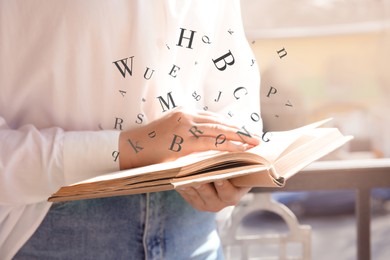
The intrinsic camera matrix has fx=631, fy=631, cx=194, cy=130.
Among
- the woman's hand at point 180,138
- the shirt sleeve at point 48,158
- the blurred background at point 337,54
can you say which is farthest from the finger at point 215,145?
the blurred background at point 337,54

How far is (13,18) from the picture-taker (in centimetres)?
85

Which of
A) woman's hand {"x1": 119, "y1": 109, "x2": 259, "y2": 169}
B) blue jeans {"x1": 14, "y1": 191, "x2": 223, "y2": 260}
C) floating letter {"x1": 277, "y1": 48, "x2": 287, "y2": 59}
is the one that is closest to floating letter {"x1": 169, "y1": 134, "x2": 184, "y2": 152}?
woman's hand {"x1": 119, "y1": 109, "x2": 259, "y2": 169}

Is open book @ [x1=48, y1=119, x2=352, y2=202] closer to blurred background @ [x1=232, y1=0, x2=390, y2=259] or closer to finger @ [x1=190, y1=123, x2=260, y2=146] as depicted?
finger @ [x1=190, y1=123, x2=260, y2=146]

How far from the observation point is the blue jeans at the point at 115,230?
87 centimetres

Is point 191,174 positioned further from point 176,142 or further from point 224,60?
point 224,60

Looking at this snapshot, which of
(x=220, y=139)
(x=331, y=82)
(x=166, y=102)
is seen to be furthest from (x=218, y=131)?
(x=331, y=82)

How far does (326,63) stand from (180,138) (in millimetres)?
844

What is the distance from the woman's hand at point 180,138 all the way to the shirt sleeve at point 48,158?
1.2 inches

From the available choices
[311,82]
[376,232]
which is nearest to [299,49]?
[311,82]

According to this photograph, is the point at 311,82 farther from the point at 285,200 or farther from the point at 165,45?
the point at 285,200

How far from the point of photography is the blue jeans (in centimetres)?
87

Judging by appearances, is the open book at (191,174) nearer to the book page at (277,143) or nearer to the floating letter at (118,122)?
the book page at (277,143)

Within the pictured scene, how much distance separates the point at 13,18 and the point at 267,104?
381 mm

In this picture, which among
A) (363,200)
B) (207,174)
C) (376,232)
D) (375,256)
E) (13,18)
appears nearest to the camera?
(207,174)
